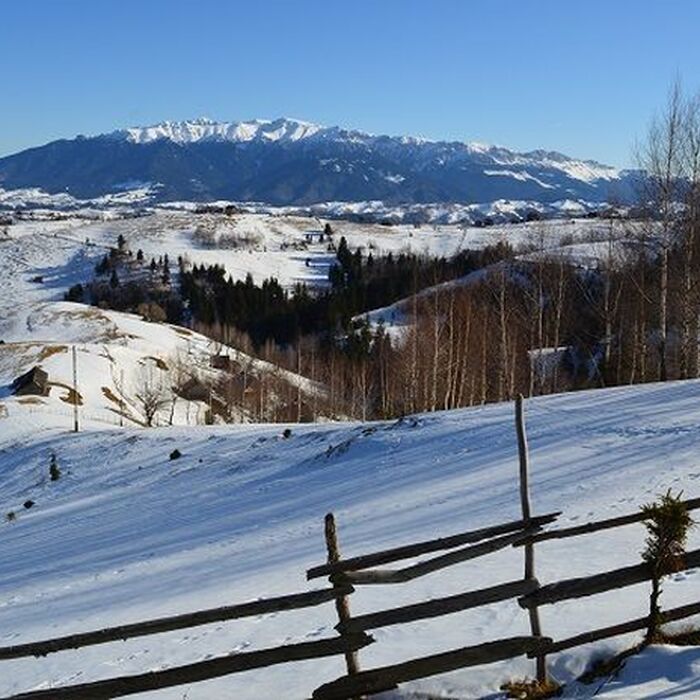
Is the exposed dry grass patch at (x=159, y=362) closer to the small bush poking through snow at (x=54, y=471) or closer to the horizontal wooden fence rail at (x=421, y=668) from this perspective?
the small bush poking through snow at (x=54, y=471)

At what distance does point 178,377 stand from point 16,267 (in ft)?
430

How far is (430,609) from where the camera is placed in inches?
299

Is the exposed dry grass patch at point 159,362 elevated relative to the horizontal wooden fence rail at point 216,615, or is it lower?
lower

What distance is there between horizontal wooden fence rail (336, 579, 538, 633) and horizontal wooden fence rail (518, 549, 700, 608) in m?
0.17

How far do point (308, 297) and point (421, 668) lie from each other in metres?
116

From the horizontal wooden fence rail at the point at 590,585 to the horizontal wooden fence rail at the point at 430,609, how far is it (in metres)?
0.17

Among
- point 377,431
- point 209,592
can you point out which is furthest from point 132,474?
point 209,592

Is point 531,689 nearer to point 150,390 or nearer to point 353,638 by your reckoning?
point 353,638

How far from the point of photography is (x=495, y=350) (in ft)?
193

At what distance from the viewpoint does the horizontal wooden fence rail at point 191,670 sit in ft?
24.6

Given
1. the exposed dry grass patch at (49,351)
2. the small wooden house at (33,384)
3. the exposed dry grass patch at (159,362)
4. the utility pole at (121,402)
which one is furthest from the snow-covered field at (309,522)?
the exposed dry grass patch at (159,362)

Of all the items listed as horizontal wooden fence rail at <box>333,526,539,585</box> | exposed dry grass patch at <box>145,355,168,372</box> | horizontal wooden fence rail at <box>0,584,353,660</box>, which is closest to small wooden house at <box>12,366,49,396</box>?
exposed dry grass patch at <box>145,355,168,372</box>

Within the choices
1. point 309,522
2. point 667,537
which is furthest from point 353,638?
point 309,522

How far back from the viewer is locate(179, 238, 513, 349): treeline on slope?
115 meters
